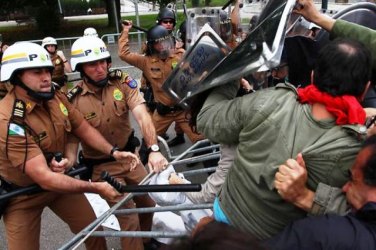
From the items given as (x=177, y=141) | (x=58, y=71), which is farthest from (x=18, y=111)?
(x=58, y=71)

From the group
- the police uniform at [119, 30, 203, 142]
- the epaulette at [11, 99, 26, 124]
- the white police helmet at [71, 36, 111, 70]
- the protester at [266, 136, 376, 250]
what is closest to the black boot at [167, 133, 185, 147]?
the police uniform at [119, 30, 203, 142]

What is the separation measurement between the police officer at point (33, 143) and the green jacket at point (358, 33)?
63.9 inches

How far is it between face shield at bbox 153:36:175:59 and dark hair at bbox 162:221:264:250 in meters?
4.09

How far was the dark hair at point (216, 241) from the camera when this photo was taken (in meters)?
0.79

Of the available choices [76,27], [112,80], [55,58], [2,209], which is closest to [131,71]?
[55,58]

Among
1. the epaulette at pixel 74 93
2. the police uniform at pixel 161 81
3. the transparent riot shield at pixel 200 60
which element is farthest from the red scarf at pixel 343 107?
the police uniform at pixel 161 81

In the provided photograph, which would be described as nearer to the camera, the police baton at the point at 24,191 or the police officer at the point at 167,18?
the police baton at the point at 24,191

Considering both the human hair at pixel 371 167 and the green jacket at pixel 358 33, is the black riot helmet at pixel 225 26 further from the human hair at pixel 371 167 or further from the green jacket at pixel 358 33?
the human hair at pixel 371 167

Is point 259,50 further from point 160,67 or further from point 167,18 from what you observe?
point 167,18

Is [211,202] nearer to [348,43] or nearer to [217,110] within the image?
[217,110]

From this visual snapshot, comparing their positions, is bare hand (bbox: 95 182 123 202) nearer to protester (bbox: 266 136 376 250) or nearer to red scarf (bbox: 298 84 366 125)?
protester (bbox: 266 136 376 250)

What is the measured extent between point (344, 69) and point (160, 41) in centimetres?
360

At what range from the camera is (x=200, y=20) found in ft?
7.05

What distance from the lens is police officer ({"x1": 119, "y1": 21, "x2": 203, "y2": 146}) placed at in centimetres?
478
